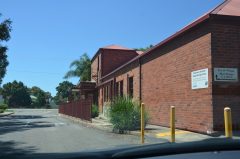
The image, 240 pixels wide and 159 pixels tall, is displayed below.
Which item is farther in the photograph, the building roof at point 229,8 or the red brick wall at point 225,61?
the building roof at point 229,8

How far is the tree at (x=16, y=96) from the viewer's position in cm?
13612

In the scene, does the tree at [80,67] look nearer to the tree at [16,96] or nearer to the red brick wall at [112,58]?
the red brick wall at [112,58]

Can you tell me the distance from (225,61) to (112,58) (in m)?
30.9

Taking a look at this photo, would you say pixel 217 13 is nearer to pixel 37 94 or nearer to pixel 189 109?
pixel 189 109

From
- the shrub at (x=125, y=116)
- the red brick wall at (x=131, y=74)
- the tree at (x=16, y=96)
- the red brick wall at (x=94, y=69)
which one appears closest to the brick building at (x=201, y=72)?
the shrub at (x=125, y=116)

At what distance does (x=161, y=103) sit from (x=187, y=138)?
22.0 feet

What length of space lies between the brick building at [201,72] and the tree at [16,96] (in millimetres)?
118442

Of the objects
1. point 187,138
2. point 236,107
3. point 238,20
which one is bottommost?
point 187,138

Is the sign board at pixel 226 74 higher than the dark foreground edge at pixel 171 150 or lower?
higher

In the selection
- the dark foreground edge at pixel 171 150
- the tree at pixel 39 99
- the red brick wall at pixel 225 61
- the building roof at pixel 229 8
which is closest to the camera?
the dark foreground edge at pixel 171 150

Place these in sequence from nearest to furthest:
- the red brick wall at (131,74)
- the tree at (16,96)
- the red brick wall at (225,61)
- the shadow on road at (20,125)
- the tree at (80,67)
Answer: the red brick wall at (225,61) < the shadow on road at (20,125) < the red brick wall at (131,74) < the tree at (80,67) < the tree at (16,96)

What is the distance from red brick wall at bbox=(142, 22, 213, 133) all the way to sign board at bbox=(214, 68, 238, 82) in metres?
0.24

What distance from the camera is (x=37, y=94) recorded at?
6348 inches

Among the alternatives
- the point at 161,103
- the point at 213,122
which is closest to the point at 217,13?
the point at 213,122
